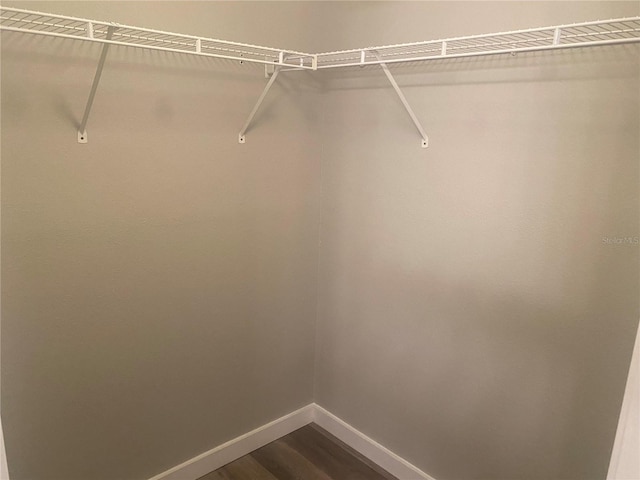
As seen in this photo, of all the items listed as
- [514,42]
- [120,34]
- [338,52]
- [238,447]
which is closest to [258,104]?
[338,52]

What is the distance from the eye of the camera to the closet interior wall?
1492mm

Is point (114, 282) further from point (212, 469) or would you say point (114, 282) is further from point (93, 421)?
point (212, 469)

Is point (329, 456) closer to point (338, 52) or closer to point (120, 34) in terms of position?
point (338, 52)

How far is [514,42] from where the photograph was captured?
1423 millimetres

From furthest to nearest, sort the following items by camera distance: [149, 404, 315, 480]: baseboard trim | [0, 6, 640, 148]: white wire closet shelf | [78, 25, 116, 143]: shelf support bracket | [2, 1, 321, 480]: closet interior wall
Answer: [149, 404, 315, 480]: baseboard trim < [2, 1, 321, 480]: closet interior wall < [78, 25, 116, 143]: shelf support bracket < [0, 6, 640, 148]: white wire closet shelf

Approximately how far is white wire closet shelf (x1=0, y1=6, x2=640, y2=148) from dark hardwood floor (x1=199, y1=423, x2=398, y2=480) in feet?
5.01

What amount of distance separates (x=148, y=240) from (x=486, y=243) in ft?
4.17

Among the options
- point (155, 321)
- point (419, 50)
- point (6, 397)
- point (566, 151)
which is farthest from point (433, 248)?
point (6, 397)

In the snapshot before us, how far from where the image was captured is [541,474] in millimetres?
1653

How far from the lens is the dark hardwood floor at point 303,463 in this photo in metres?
2.14

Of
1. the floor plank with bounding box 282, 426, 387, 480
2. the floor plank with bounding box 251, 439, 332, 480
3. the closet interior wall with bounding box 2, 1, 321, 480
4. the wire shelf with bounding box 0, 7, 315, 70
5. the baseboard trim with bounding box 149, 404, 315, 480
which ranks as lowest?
the floor plank with bounding box 251, 439, 332, 480

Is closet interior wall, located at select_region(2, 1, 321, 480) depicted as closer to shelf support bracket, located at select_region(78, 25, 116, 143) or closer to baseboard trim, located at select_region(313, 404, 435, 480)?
shelf support bracket, located at select_region(78, 25, 116, 143)

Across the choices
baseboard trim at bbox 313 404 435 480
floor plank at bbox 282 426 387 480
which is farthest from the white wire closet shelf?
floor plank at bbox 282 426 387 480

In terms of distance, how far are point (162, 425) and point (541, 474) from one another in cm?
149
